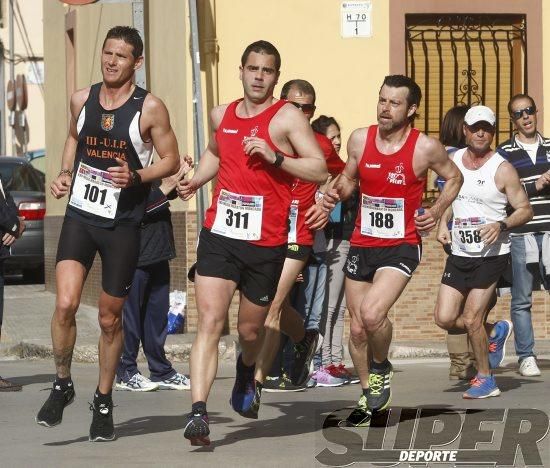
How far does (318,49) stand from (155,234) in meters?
4.54

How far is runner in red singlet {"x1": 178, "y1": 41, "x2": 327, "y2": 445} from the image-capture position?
347 inches

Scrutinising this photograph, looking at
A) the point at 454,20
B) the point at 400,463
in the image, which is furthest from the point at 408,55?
the point at 400,463

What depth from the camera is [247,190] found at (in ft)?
29.0

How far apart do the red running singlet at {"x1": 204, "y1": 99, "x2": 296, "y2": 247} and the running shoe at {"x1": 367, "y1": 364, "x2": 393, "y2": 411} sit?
123 centimetres

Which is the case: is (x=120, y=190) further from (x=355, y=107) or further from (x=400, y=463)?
(x=355, y=107)

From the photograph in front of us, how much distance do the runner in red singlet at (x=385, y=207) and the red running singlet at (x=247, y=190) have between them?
3.11 feet

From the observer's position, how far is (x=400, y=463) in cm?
813

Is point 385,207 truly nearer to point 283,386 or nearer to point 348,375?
point 283,386

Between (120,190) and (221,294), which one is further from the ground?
(120,190)

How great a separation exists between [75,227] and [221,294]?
0.90 m

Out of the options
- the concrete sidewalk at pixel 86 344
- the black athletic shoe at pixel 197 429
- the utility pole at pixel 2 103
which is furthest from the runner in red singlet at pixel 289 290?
the utility pole at pixel 2 103

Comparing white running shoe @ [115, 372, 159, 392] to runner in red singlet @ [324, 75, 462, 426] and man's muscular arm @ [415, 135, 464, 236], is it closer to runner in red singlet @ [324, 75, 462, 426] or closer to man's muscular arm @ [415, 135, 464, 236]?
runner in red singlet @ [324, 75, 462, 426]

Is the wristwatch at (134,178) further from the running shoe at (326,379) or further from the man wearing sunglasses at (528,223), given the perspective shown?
the man wearing sunglasses at (528,223)

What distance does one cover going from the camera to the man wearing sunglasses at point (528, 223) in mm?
12797
